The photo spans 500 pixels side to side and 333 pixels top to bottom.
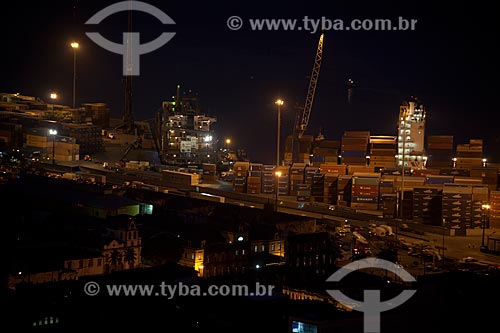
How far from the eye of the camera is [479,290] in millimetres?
6613

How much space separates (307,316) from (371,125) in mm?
18962

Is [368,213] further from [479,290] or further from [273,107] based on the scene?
[273,107]

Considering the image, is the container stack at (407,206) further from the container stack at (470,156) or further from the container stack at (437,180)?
the container stack at (470,156)

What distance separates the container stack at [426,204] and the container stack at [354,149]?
2510mm

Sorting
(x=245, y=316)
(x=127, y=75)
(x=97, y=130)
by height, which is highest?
(x=127, y=75)

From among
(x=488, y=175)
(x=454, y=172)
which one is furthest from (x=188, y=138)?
(x=488, y=175)

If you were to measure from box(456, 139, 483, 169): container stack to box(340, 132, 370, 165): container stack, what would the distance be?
1466 millimetres

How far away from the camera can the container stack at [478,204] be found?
12.3 metres

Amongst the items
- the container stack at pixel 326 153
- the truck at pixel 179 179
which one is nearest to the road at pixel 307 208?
the truck at pixel 179 179

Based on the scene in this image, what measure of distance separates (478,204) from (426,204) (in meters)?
0.67

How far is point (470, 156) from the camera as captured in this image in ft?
50.3

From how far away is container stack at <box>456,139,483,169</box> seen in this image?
49.7 feet

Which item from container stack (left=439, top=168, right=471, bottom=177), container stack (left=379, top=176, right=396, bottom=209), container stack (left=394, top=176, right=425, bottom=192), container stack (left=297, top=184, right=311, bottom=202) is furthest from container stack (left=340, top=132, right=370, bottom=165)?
container stack (left=379, top=176, right=396, bottom=209)

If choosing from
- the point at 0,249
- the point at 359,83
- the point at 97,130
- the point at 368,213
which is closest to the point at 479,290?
the point at 0,249
